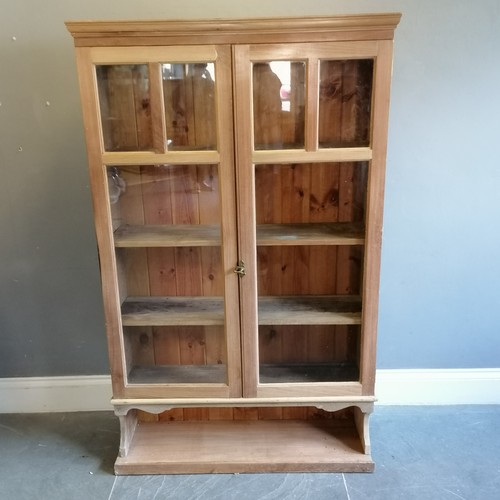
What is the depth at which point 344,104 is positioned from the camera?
1727 millimetres

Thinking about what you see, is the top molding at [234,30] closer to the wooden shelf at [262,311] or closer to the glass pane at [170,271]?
the glass pane at [170,271]

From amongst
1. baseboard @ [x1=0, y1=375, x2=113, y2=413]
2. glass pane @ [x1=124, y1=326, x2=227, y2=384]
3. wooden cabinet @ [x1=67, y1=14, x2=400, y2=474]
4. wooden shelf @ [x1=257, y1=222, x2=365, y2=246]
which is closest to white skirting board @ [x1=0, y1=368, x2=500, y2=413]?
baseboard @ [x1=0, y1=375, x2=113, y2=413]

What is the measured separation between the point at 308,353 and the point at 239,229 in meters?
0.68

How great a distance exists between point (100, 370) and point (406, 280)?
1550 millimetres

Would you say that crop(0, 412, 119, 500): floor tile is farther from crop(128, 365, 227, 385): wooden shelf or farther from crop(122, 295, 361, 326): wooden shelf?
crop(122, 295, 361, 326): wooden shelf

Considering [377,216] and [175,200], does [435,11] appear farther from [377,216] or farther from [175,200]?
[175,200]

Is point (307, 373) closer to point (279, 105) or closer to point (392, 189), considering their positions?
point (392, 189)

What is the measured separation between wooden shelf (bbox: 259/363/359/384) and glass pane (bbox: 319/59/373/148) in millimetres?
913

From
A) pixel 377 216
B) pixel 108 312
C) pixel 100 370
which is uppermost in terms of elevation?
pixel 377 216

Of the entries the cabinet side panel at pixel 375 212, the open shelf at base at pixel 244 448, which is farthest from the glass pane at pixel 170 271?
the cabinet side panel at pixel 375 212

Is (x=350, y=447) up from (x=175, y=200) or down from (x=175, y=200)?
down

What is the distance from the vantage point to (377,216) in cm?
174

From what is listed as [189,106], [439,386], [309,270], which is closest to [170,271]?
[309,270]

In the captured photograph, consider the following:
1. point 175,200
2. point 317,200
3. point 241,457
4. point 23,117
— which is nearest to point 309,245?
point 317,200
